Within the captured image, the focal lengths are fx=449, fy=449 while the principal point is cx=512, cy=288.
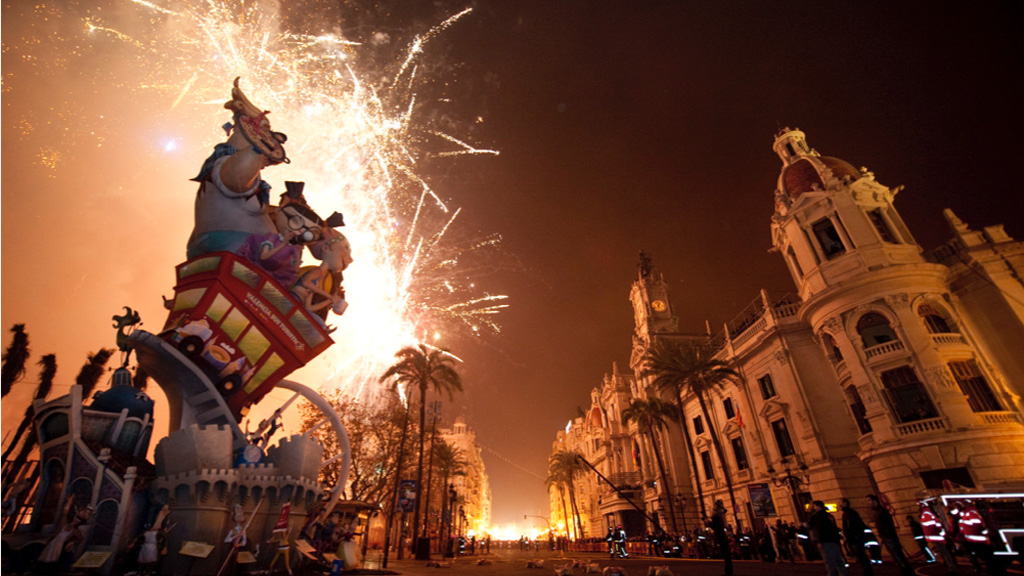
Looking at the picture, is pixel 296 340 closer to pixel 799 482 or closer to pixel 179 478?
pixel 179 478

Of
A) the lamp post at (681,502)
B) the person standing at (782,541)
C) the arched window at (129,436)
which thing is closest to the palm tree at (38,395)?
the arched window at (129,436)

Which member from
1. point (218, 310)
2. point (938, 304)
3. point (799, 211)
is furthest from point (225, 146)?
point (938, 304)

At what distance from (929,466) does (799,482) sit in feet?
27.3

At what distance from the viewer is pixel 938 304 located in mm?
24188

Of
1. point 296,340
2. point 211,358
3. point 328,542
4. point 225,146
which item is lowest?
point 328,542

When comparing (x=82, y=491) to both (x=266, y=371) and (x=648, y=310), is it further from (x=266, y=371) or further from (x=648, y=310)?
(x=648, y=310)

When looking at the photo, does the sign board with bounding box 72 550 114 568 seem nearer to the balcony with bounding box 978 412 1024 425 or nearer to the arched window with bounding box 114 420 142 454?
the arched window with bounding box 114 420 142 454

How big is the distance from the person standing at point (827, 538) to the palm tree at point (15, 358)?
45.3 meters

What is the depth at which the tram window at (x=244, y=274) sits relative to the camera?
16.2 m

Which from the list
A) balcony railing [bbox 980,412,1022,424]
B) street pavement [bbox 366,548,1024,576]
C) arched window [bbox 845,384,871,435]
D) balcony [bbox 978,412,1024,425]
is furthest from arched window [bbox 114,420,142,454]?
balcony railing [bbox 980,412,1022,424]

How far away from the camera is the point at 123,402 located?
1459 centimetres

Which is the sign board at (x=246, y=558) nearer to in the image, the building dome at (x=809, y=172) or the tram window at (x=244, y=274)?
the tram window at (x=244, y=274)

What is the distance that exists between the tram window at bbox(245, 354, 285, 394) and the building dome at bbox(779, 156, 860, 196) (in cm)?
3287

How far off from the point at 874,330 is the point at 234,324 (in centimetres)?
3127
